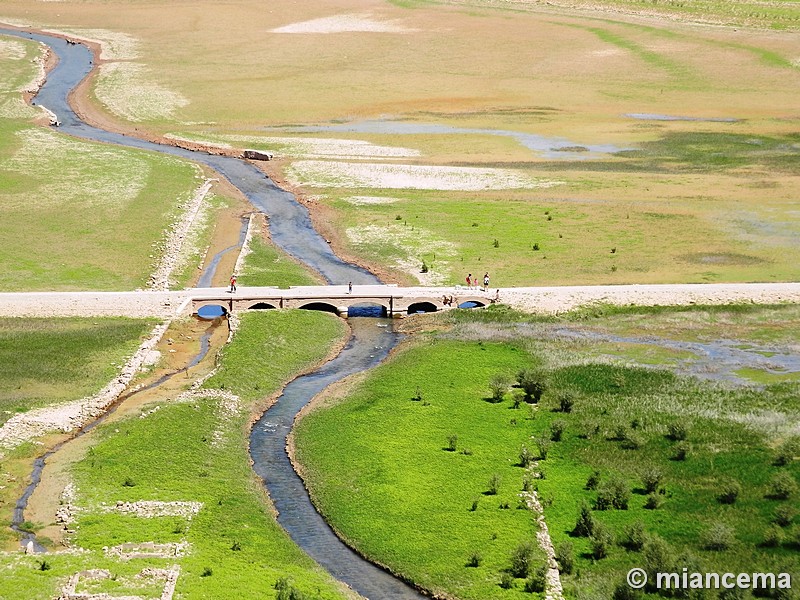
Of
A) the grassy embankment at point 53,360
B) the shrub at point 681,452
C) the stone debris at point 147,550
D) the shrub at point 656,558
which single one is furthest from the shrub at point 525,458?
the grassy embankment at point 53,360

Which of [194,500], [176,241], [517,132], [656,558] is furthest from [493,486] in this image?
[517,132]

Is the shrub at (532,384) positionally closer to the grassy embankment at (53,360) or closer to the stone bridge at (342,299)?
the stone bridge at (342,299)

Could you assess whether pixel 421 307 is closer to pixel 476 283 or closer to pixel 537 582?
pixel 476 283

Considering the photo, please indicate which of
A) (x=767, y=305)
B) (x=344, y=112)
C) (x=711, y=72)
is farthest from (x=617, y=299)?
(x=711, y=72)

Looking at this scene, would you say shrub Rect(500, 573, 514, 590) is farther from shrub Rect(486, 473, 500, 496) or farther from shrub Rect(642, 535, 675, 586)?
shrub Rect(486, 473, 500, 496)

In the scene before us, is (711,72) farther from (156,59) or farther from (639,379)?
(639,379)

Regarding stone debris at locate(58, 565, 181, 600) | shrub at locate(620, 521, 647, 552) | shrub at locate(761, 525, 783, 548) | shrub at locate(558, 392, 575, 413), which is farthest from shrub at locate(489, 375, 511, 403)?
stone debris at locate(58, 565, 181, 600)

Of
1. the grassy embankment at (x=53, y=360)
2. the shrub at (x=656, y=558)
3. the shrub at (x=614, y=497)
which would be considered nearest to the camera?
the shrub at (x=656, y=558)
